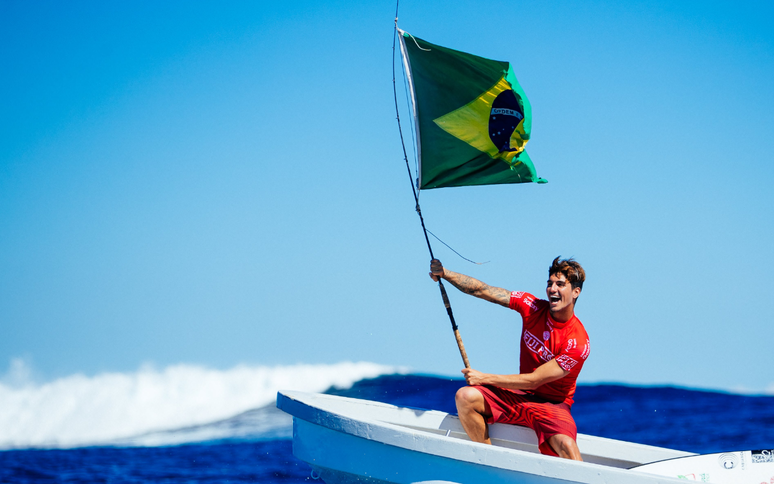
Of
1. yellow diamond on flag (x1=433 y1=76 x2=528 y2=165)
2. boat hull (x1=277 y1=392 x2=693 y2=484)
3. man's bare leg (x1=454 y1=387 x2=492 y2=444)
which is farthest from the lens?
yellow diamond on flag (x1=433 y1=76 x2=528 y2=165)

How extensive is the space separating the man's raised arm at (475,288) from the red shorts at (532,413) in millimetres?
585

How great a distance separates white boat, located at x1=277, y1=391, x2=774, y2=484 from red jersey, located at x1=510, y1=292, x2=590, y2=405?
48 cm

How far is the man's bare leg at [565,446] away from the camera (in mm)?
3919

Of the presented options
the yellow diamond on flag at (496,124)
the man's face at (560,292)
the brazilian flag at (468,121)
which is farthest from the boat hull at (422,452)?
the yellow diamond on flag at (496,124)

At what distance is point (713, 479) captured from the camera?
13.7ft

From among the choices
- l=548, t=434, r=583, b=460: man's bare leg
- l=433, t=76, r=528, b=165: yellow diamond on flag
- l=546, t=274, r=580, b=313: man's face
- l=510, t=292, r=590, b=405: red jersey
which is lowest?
l=548, t=434, r=583, b=460: man's bare leg

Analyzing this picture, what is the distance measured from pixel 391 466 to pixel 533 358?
1139 millimetres

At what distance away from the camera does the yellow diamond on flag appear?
4.97m

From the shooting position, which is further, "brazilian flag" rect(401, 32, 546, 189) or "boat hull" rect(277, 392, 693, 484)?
"brazilian flag" rect(401, 32, 546, 189)

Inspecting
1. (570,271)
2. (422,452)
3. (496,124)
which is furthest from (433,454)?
(496,124)

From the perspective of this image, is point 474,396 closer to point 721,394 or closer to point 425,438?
point 425,438

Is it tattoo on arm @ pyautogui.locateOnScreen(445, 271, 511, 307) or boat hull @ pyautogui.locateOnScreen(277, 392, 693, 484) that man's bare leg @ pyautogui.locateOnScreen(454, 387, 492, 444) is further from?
tattoo on arm @ pyautogui.locateOnScreen(445, 271, 511, 307)

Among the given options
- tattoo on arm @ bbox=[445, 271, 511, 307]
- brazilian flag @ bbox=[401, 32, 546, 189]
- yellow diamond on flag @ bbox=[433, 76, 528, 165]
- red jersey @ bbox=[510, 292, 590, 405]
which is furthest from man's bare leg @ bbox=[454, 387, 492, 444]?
yellow diamond on flag @ bbox=[433, 76, 528, 165]

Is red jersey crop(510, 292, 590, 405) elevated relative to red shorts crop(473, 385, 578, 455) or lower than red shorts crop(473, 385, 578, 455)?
elevated
